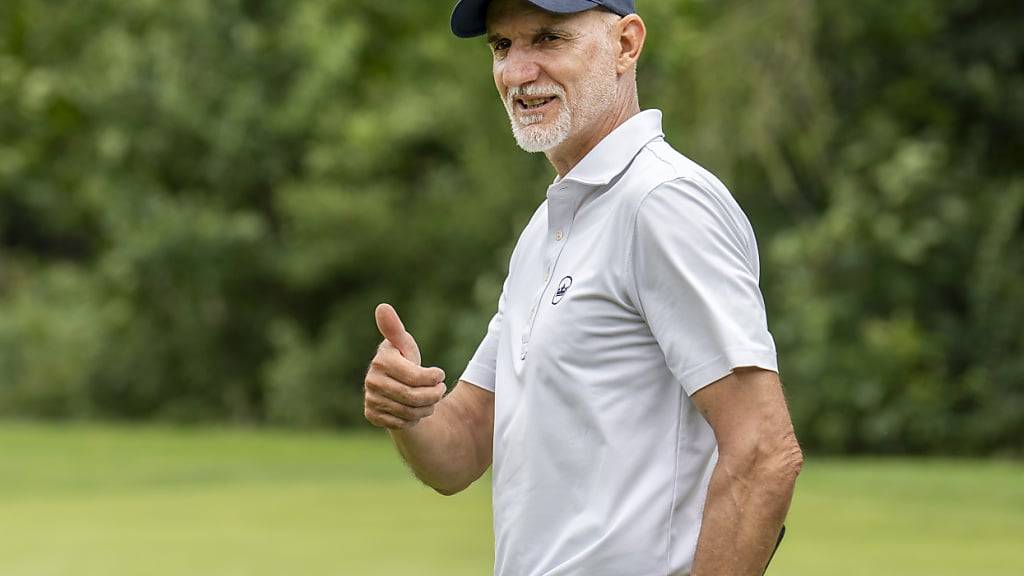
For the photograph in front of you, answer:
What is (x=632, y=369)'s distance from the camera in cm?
247

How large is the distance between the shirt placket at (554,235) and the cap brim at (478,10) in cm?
27

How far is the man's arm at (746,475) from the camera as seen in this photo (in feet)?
7.71

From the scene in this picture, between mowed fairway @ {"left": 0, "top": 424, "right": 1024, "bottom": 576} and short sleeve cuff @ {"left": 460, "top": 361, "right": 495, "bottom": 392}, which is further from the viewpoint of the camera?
mowed fairway @ {"left": 0, "top": 424, "right": 1024, "bottom": 576}

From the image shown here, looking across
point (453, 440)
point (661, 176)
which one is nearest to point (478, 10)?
point (661, 176)

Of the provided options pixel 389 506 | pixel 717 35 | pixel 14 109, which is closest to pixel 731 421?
pixel 389 506

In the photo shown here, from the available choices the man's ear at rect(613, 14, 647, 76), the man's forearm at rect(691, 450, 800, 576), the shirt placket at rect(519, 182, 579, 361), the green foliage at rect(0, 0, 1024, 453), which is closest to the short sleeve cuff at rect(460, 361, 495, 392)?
the shirt placket at rect(519, 182, 579, 361)

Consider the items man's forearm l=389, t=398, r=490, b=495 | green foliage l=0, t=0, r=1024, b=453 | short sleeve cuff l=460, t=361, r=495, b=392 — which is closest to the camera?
man's forearm l=389, t=398, r=490, b=495

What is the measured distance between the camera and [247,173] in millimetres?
22750

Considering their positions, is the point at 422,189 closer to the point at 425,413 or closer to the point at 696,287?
the point at 425,413

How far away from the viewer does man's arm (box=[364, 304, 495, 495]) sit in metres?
2.68

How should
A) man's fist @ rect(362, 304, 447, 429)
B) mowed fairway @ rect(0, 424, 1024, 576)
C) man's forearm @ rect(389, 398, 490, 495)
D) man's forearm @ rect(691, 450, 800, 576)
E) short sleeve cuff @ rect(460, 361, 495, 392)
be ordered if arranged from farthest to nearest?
mowed fairway @ rect(0, 424, 1024, 576)
short sleeve cuff @ rect(460, 361, 495, 392)
man's forearm @ rect(389, 398, 490, 495)
man's fist @ rect(362, 304, 447, 429)
man's forearm @ rect(691, 450, 800, 576)

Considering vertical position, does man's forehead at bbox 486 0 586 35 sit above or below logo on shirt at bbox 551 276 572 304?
above

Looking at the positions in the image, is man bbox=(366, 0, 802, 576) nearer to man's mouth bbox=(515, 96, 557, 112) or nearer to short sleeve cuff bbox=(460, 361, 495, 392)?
man's mouth bbox=(515, 96, 557, 112)

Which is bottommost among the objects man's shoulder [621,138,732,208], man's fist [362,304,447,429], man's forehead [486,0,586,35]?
man's fist [362,304,447,429]
